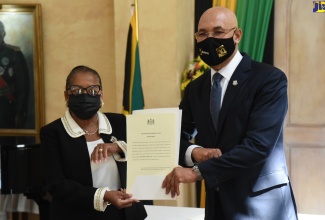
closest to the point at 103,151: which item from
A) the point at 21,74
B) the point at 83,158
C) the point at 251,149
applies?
the point at 83,158

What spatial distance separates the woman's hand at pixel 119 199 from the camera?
7.59ft

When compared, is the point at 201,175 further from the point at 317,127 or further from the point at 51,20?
the point at 51,20

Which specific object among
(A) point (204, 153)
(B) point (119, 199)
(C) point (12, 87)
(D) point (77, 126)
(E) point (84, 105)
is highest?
(C) point (12, 87)

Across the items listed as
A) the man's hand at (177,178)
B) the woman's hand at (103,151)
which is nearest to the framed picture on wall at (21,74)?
the woman's hand at (103,151)

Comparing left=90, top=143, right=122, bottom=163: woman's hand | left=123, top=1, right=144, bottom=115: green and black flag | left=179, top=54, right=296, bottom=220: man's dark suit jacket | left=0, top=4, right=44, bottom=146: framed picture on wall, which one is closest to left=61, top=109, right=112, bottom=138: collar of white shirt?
left=90, top=143, right=122, bottom=163: woman's hand

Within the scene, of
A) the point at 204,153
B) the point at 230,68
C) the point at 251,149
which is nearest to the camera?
the point at 251,149

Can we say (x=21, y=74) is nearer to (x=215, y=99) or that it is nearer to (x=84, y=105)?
(x=84, y=105)

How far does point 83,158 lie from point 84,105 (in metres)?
0.26

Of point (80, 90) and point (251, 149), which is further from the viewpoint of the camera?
point (80, 90)

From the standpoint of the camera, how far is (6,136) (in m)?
6.02

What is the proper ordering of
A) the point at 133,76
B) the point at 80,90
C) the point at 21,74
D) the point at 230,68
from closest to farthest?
the point at 230,68, the point at 80,90, the point at 133,76, the point at 21,74

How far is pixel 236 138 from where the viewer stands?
2.26 m

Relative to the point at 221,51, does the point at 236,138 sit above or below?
below

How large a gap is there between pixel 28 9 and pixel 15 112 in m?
1.25
